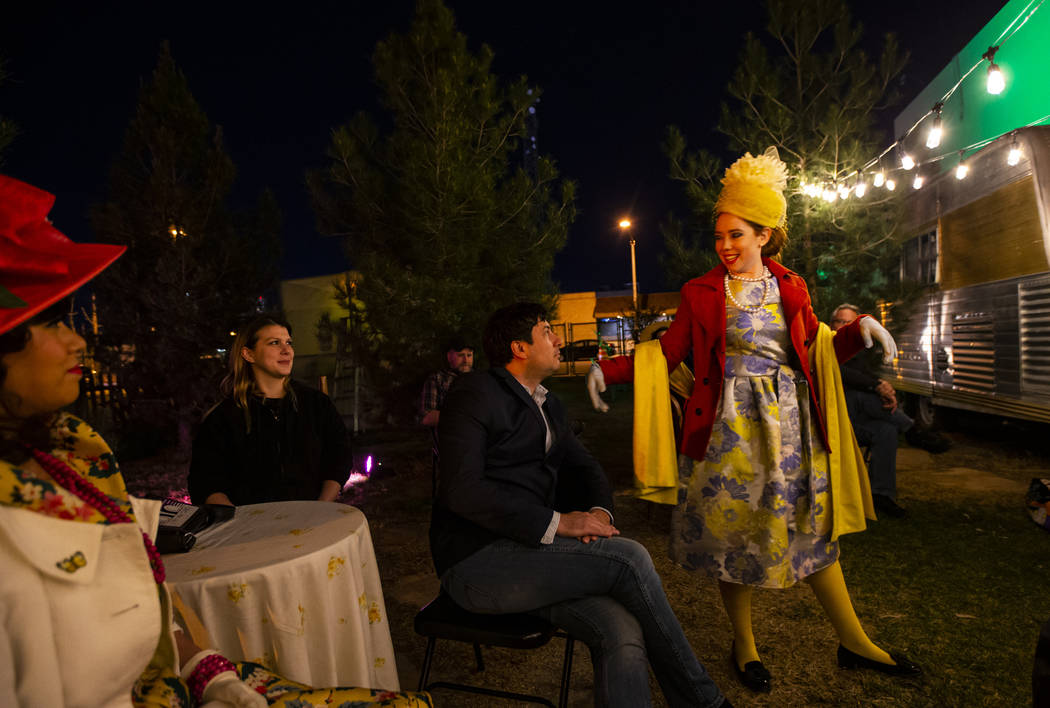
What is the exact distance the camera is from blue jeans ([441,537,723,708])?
1978 mm

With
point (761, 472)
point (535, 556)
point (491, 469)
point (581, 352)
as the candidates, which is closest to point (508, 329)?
point (491, 469)

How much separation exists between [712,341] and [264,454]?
7.64 feet

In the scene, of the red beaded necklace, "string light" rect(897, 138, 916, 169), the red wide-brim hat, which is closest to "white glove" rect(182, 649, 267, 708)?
the red beaded necklace

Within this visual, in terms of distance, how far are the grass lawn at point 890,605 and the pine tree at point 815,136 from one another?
2914 millimetres

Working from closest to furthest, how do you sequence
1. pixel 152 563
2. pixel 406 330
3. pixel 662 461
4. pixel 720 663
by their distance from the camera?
pixel 152 563, pixel 662 461, pixel 720 663, pixel 406 330

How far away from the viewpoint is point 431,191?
6.68 meters

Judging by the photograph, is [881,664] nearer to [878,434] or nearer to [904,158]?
[878,434]

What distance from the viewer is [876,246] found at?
7660 mm

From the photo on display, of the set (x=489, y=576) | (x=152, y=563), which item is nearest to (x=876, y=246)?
(x=489, y=576)

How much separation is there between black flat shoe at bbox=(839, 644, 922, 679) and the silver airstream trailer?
4.19 m

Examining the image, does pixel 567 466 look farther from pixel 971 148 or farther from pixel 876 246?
pixel 876 246

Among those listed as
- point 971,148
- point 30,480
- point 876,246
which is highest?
point 971,148

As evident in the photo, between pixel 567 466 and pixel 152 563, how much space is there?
1.62 meters

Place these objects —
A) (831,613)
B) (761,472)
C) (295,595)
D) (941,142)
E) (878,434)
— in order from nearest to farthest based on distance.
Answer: (295,595), (761,472), (831,613), (878,434), (941,142)
